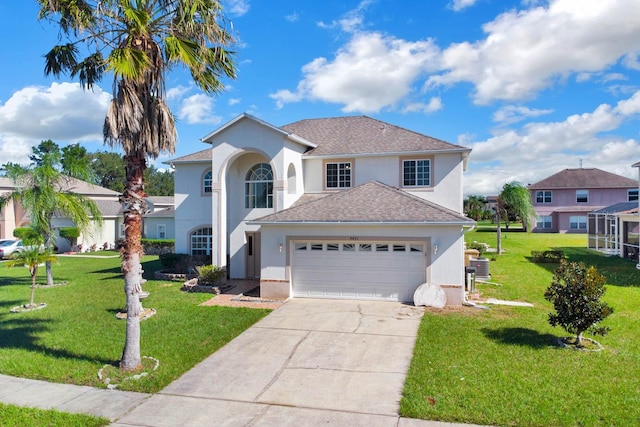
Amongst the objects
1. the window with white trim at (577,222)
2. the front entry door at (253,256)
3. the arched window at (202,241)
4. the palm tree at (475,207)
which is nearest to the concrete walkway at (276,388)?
the front entry door at (253,256)

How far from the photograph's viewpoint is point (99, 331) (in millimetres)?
11609

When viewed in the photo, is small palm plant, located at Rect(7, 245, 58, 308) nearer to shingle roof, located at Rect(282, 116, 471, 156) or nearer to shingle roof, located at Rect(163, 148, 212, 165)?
shingle roof, located at Rect(163, 148, 212, 165)

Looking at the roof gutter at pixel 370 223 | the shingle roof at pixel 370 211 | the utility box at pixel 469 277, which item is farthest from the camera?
the utility box at pixel 469 277

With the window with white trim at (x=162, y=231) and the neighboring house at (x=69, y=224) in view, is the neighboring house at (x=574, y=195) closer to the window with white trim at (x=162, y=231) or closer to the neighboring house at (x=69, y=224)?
the window with white trim at (x=162, y=231)

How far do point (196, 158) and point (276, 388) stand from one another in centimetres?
1549

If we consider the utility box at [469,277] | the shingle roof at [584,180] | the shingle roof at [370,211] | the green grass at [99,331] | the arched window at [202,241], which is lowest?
the green grass at [99,331]

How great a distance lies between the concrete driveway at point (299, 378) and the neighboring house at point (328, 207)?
264 centimetres

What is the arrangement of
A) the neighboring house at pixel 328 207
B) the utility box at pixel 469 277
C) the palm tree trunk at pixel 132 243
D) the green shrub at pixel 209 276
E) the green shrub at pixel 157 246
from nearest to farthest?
the palm tree trunk at pixel 132 243 → the neighboring house at pixel 328 207 → the utility box at pixel 469 277 → the green shrub at pixel 209 276 → the green shrub at pixel 157 246

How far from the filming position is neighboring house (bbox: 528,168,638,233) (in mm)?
49291

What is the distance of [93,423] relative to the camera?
661 centimetres

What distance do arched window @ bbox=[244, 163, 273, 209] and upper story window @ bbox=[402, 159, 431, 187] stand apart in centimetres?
611

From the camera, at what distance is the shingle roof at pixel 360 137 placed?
1848 cm

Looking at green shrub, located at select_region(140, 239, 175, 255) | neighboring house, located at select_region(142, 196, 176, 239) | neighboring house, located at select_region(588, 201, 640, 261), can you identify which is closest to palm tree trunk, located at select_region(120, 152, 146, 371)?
green shrub, located at select_region(140, 239, 175, 255)

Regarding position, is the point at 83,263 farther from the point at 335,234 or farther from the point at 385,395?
the point at 385,395
